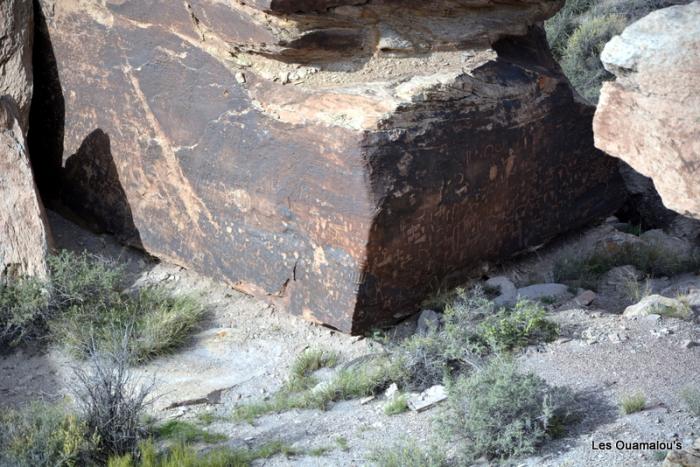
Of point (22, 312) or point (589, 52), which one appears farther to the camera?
point (589, 52)

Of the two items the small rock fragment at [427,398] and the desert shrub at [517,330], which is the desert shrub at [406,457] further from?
the desert shrub at [517,330]

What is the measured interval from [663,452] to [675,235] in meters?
3.26

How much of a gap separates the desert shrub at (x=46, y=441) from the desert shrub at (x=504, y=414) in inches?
59.8

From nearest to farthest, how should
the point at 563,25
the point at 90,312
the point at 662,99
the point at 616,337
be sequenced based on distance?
the point at 662,99, the point at 616,337, the point at 90,312, the point at 563,25

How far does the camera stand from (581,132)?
6.00m

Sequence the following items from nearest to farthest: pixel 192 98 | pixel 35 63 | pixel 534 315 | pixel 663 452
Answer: pixel 663 452 < pixel 534 315 < pixel 192 98 < pixel 35 63

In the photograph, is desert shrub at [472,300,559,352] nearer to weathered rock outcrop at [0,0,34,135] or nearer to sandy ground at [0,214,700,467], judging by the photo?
sandy ground at [0,214,700,467]

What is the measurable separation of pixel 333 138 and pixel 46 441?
77.0 inches

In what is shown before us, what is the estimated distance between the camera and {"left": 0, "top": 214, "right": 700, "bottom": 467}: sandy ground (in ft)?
13.0

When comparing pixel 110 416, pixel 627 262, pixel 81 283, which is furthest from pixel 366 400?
pixel 627 262

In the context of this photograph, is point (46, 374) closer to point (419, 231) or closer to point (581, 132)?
point (419, 231)

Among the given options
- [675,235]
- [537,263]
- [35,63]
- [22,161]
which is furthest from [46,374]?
[675,235]

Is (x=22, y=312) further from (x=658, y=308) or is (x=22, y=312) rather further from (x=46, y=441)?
(x=658, y=308)

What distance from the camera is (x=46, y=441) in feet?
13.4
